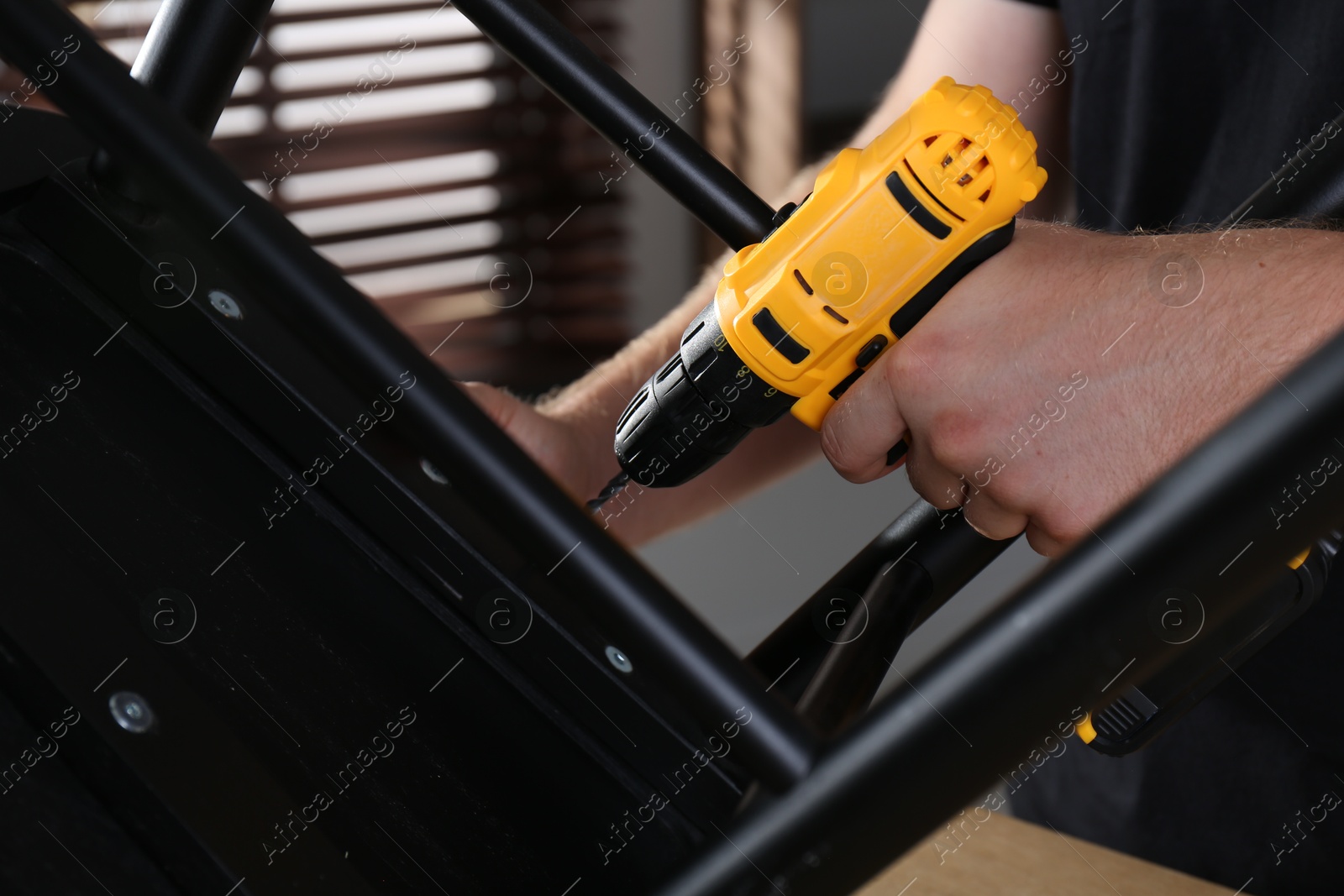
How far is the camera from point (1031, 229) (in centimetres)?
50

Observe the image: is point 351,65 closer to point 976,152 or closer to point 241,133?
point 241,133

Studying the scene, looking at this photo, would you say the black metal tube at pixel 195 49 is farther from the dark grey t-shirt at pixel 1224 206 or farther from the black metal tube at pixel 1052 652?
the dark grey t-shirt at pixel 1224 206

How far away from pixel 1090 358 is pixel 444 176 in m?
2.31

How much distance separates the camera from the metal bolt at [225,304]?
423 mm

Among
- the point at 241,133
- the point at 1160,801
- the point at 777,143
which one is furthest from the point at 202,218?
the point at 777,143

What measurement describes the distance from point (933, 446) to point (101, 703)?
0.34 m

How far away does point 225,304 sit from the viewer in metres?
0.43

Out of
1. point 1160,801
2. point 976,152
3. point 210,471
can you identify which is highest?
point 210,471

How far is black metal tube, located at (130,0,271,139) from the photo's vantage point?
1.45ft

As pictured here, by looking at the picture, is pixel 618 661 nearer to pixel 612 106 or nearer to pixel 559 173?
pixel 612 106

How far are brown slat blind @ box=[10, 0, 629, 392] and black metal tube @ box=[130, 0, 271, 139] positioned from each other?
196cm

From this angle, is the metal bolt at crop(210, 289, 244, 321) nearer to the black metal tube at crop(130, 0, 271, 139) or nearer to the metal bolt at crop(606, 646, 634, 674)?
the black metal tube at crop(130, 0, 271, 139)

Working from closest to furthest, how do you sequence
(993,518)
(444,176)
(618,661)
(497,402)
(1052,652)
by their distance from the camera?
1. (1052,652)
2. (618,661)
3. (993,518)
4. (497,402)
5. (444,176)

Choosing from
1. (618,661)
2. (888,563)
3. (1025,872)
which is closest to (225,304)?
(618,661)
